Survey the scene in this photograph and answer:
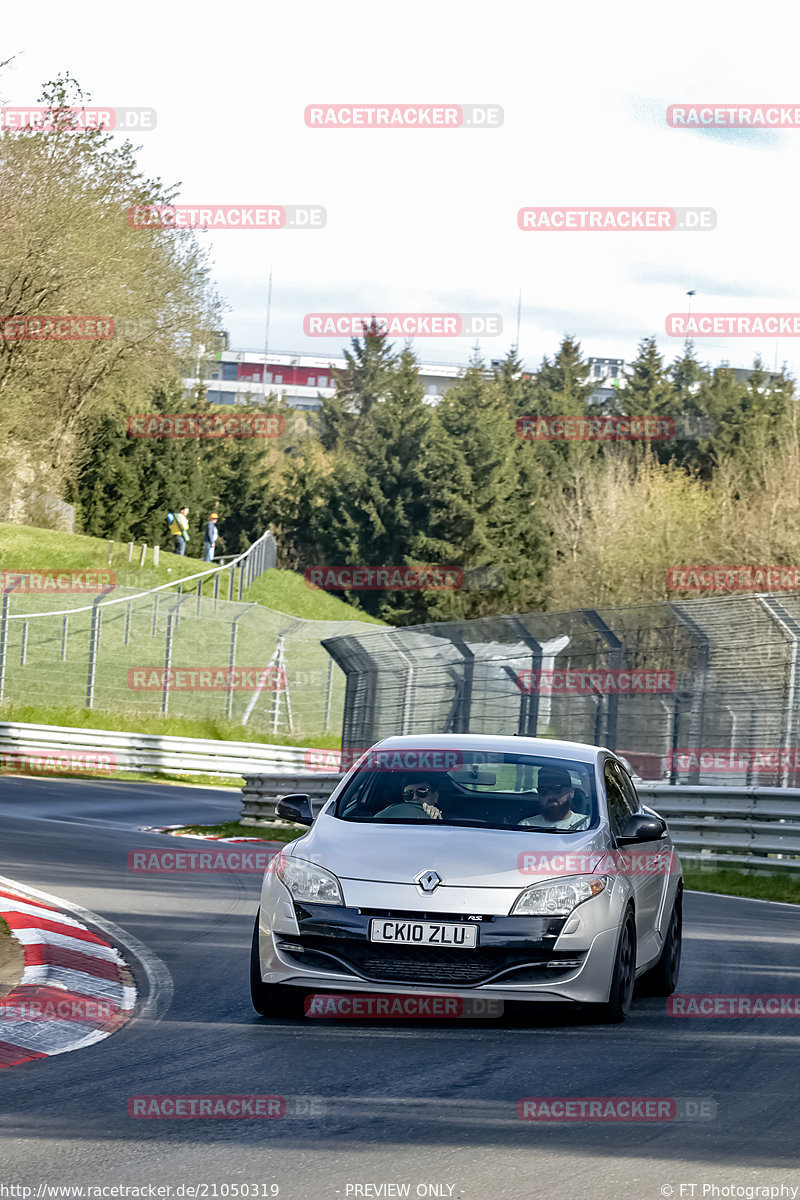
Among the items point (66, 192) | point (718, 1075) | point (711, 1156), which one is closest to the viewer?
point (711, 1156)

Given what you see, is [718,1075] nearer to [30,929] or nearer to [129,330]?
[30,929]

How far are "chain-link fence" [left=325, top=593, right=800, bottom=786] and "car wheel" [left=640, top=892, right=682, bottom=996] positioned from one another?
7810 millimetres

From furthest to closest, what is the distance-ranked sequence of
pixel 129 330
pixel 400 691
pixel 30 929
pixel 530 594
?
pixel 530 594 < pixel 129 330 < pixel 400 691 < pixel 30 929

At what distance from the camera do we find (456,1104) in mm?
5969

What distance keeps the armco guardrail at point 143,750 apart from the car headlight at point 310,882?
23.2 metres

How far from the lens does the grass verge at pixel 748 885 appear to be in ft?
51.2

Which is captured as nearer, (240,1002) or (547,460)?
(240,1002)

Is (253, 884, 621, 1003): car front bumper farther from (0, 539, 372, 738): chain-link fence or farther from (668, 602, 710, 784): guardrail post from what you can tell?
(0, 539, 372, 738): chain-link fence

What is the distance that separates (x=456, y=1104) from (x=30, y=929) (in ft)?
16.9

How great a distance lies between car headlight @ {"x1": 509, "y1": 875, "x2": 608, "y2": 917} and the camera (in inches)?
293

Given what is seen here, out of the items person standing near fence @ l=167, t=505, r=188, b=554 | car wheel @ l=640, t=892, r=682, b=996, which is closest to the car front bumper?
car wheel @ l=640, t=892, r=682, b=996

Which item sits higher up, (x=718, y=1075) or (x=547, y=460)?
(x=547, y=460)

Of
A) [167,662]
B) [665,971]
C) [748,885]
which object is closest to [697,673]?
[748,885]

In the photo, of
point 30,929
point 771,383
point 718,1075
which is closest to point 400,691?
point 30,929
